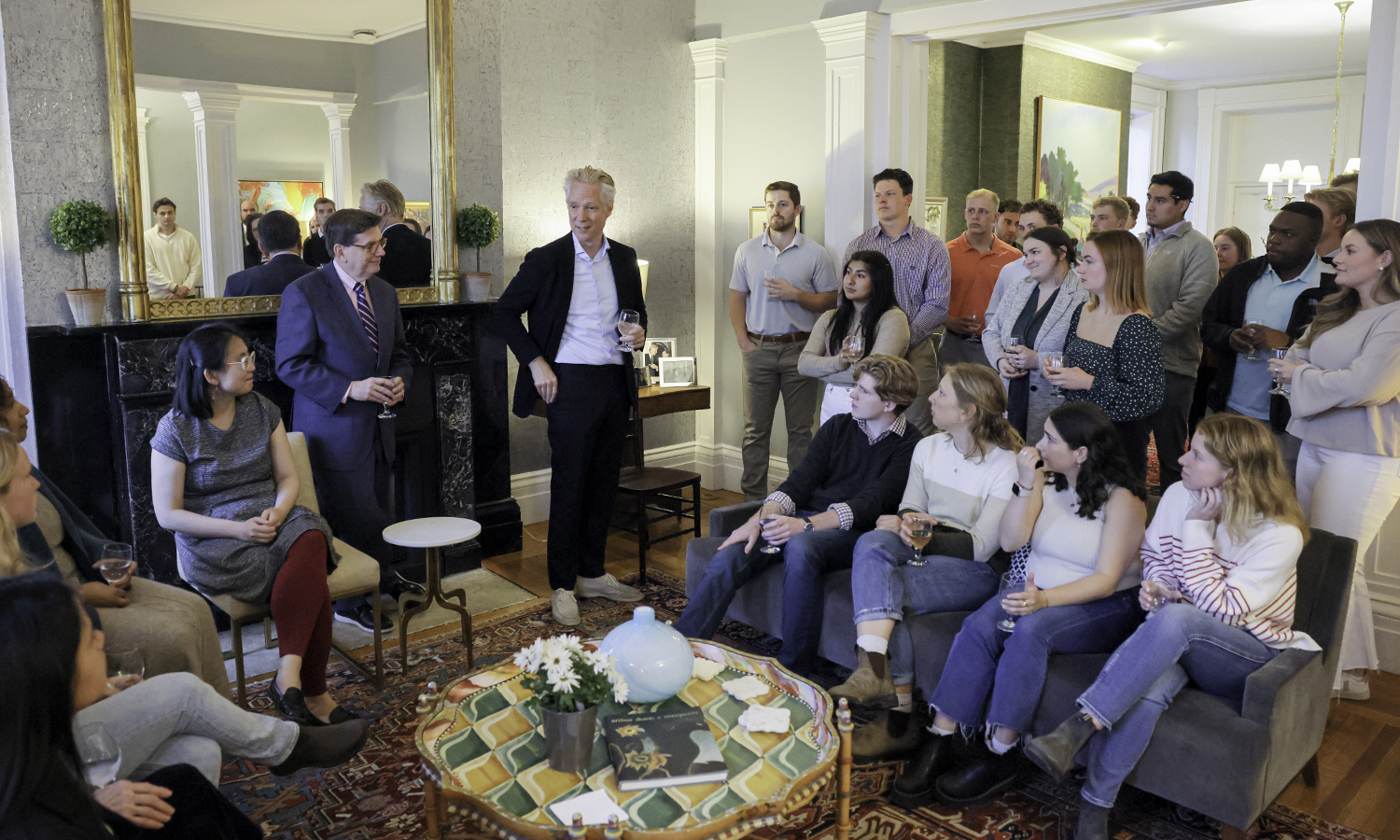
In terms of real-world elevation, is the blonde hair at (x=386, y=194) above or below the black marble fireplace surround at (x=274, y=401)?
above

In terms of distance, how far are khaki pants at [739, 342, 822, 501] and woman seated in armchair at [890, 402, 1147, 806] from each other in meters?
2.52

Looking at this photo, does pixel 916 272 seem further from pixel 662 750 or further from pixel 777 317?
pixel 662 750

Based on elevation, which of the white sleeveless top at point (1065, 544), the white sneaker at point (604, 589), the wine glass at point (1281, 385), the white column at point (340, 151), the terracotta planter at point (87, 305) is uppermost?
the white column at point (340, 151)

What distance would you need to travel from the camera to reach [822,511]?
3.59 metres

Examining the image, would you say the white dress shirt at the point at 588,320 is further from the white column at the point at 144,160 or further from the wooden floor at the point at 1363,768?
the wooden floor at the point at 1363,768

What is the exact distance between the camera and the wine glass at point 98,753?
1864 mm

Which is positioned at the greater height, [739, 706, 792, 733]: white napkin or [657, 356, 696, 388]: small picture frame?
[657, 356, 696, 388]: small picture frame

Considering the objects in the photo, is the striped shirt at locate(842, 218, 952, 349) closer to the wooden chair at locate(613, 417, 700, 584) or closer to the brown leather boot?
the wooden chair at locate(613, 417, 700, 584)

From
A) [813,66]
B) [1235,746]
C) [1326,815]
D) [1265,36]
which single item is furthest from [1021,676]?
[1265,36]

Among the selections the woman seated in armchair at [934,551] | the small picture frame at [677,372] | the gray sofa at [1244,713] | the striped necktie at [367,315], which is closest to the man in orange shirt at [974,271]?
the small picture frame at [677,372]

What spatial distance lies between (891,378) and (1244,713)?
57.2 inches

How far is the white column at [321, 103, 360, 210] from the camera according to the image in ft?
14.6

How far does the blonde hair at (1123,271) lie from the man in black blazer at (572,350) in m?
1.71

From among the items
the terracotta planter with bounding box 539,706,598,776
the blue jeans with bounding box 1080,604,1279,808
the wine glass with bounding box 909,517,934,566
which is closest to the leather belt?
the wine glass with bounding box 909,517,934,566
